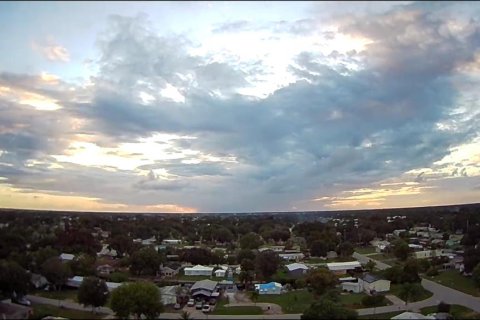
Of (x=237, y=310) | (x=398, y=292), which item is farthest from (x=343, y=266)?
(x=237, y=310)

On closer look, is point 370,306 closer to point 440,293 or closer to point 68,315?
point 440,293

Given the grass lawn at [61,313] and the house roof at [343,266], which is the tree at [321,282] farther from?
the grass lawn at [61,313]

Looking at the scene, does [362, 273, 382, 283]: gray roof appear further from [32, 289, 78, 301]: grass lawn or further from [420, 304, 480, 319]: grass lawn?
[32, 289, 78, 301]: grass lawn

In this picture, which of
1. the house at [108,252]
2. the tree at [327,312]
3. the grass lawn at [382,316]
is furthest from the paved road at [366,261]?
the house at [108,252]

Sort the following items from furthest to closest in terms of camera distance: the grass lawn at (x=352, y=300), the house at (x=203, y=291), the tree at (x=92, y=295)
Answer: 1. the house at (x=203, y=291)
2. the grass lawn at (x=352, y=300)
3. the tree at (x=92, y=295)

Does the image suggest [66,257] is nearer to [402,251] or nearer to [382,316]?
[382,316]

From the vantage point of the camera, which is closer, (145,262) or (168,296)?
(168,296)
